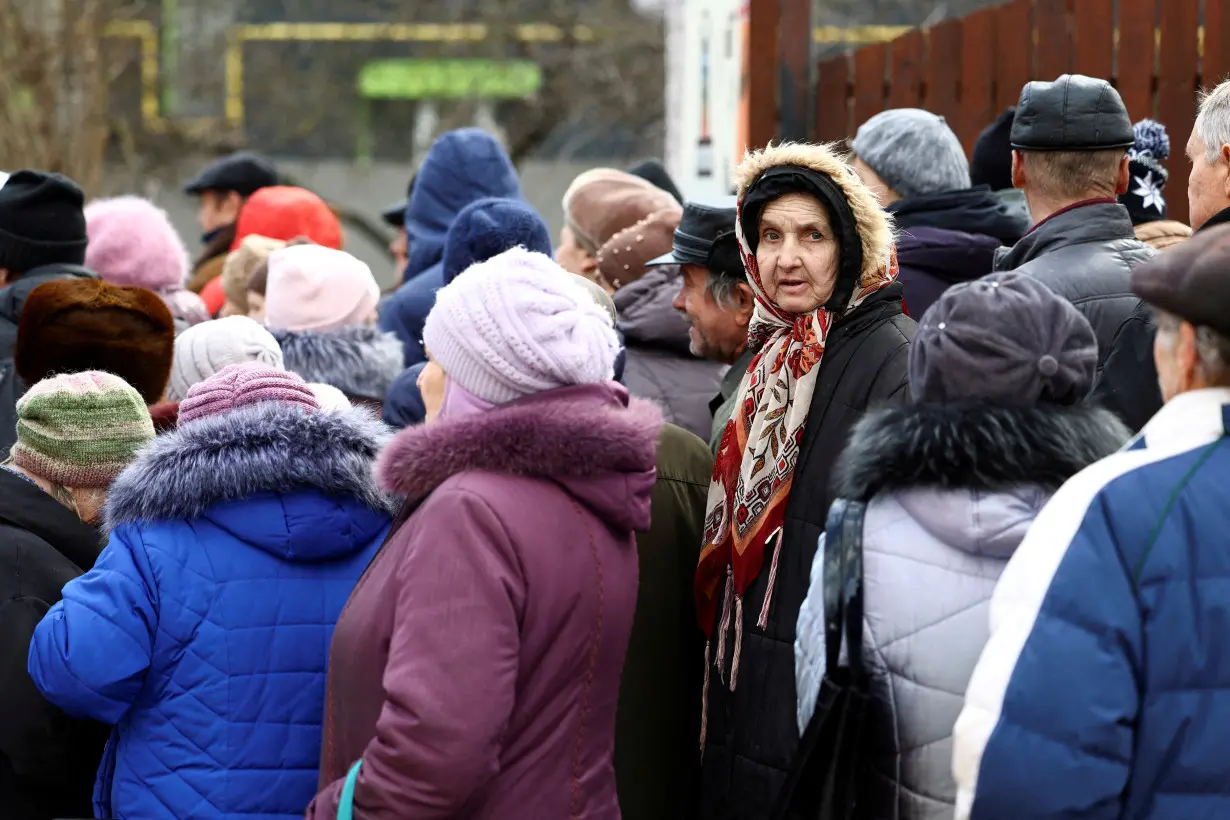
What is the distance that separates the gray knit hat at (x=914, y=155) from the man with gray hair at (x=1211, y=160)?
1.16 m

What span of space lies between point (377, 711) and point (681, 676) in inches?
39.7

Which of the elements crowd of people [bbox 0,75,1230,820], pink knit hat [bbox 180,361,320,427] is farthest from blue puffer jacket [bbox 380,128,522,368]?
pink knit hat [bbox 180,361,320,427]

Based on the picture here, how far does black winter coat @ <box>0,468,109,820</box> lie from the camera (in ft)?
10.6

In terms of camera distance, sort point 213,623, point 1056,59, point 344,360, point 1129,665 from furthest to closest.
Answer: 1. point 1056,59
2. point 344,360
3. point 213,623
4. point 1129,665

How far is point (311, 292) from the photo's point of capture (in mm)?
5270

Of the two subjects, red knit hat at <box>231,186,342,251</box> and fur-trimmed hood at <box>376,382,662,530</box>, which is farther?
red knit hat at <box>231,186,342,251</box>

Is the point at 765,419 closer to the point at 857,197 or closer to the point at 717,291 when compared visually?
the point at 857,197

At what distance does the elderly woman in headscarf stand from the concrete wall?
17278 mm

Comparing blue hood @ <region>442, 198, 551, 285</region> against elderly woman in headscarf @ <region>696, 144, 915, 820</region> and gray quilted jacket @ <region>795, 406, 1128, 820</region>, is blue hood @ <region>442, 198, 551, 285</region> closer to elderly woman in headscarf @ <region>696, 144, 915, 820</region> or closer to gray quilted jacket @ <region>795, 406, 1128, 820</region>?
elderly woman in headscarf @ <region>696, 144, 915, 820</region>

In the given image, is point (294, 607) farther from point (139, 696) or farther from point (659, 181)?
point (659, 181)

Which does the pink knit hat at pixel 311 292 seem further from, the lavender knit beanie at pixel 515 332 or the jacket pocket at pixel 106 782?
the lavender knit beanie at pixel 515 332

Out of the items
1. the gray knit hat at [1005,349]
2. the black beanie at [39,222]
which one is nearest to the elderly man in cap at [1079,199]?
the gray knit hat at [1005,349]

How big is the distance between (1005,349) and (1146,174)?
2.58 m

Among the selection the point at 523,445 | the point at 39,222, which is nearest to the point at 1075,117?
the point at 523,445
